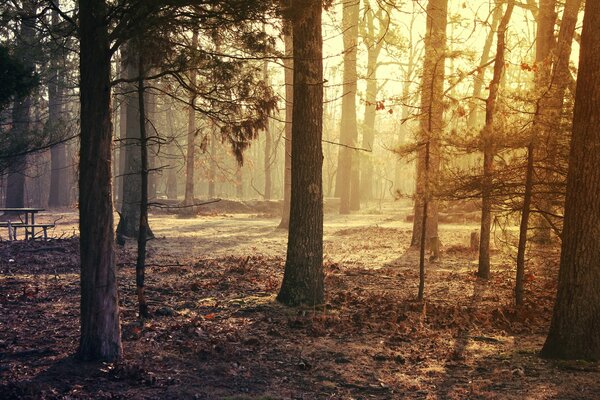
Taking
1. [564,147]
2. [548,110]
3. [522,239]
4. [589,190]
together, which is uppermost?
[548,110]

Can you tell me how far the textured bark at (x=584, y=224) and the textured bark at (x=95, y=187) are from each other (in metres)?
5.17

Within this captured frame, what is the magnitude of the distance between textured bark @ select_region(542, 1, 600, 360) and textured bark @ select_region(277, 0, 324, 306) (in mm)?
3722

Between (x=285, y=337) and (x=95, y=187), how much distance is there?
3.16 meters

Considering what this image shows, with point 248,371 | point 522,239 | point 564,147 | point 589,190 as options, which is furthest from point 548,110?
point 248,371

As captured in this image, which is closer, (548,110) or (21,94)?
(21,94)

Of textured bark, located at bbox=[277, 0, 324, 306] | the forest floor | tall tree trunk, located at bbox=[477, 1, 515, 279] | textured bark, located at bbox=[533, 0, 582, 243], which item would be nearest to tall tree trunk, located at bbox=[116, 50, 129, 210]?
the forest floor

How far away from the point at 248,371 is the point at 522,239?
17.9 ft

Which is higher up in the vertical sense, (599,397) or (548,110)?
(548,110)

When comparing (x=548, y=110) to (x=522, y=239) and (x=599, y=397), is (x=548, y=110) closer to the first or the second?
(x=522, y=239)

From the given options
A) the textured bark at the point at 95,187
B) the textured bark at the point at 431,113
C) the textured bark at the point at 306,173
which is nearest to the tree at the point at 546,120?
the textured bark at the point at 431,113

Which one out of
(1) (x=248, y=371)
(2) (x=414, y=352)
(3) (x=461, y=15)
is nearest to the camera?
(1) (x=248, y=371)

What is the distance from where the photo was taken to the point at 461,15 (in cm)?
1494

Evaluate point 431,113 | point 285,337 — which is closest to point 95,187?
point 285,337

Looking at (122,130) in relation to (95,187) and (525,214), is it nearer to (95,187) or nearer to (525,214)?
(525,214)
